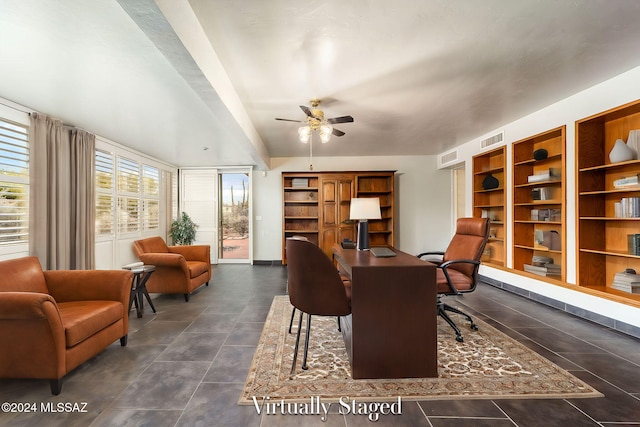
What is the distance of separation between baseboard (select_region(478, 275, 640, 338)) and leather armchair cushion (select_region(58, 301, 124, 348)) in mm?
4712

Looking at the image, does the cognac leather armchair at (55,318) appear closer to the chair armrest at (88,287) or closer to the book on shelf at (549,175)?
the chair armrest at (88,287)

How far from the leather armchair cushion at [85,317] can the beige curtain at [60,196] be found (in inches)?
45.9

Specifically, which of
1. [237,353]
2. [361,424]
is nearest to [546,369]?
[361,424]

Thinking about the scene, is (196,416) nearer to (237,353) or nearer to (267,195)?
(237,353)

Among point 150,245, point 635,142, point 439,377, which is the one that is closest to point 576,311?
point 635,142

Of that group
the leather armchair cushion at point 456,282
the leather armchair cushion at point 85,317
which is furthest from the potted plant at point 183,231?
the leather armchair cushion at point 456,282

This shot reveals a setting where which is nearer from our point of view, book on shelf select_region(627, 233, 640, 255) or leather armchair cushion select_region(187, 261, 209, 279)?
book on shelf select_region(627, 233, 640, 255)

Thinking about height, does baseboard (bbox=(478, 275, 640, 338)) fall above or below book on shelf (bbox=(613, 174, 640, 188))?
below

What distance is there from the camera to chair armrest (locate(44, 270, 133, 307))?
228cm

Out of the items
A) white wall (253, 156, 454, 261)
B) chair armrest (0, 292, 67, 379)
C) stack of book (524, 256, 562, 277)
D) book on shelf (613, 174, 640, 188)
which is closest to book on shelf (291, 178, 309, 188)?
white wall (253, 156, 454, 261)

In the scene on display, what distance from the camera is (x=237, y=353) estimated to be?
85.9 inches

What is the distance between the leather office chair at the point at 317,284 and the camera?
5.91 feet

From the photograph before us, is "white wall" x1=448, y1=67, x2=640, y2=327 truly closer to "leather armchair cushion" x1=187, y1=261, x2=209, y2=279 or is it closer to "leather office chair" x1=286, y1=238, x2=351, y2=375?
"leather office chair" x1=286, y1=238, x2=351, y2=375

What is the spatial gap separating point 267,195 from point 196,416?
16.2ft
